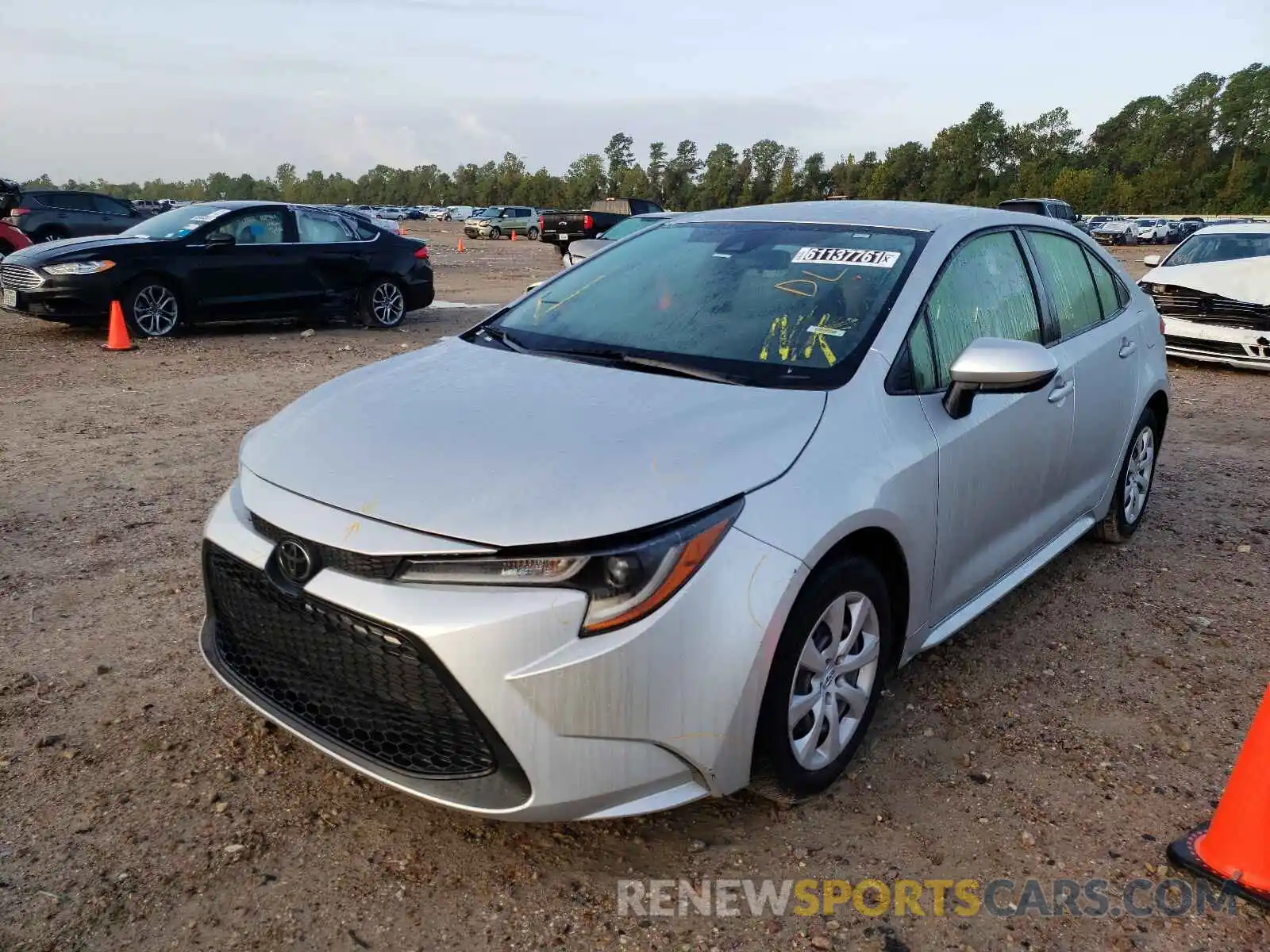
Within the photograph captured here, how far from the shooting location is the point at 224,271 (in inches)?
439

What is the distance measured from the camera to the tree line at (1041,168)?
85312 millimetres

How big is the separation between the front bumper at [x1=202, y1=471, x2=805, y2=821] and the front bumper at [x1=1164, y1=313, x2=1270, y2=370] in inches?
358

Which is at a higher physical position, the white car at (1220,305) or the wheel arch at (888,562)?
the wheel arch at (888,562)

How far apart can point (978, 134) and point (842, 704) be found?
323 ft

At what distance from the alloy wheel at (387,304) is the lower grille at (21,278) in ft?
11.8

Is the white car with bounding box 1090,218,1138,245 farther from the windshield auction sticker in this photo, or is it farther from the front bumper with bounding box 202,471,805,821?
the front bumper with bounding box 202,471,805,821

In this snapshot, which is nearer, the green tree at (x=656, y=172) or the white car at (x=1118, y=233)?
the white car at (x=1118, y=233)

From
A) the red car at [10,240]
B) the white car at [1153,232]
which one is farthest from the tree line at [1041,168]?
the red car at [10,240]

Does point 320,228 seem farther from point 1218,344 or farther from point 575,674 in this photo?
point 575,674

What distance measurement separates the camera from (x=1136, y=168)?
94.1 m

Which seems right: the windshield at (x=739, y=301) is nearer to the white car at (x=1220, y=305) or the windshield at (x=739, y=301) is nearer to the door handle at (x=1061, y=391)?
the door handle at (x=1061, y=391)

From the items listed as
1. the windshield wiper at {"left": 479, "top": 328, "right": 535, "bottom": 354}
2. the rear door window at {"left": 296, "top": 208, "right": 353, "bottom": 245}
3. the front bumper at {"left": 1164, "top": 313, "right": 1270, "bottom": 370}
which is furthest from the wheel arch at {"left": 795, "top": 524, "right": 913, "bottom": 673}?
the rear door window at {"left": 296, "top": 208, "right": 353, "bottom": 245}

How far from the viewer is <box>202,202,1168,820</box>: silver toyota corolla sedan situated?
2275mm

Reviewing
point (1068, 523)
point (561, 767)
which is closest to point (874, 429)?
point (561, 767)
